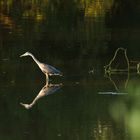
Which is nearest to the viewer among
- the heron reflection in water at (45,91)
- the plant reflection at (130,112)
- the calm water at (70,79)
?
the plant reflection at (130,112)

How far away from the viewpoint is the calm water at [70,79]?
44.8ft

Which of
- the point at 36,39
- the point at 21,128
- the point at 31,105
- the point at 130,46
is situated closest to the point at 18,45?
the point at 36,39

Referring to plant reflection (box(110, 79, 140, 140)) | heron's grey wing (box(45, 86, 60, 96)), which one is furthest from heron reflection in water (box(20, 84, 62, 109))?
plant reflection (box(110, 79, 140, 140))

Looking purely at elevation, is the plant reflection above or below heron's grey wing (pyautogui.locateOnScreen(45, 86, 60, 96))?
below

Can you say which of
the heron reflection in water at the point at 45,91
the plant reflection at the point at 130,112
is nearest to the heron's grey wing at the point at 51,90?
the heron reflection in water at the point at 45,91

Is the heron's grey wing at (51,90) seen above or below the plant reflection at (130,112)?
above

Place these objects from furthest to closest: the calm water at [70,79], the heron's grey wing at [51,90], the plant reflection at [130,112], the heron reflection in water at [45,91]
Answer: the heron's grey wing at [51,90], the heron reflection in water at [45,91], the calm water at [70,79], the plant reflection at [130,112]

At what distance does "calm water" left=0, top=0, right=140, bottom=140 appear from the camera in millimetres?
13656

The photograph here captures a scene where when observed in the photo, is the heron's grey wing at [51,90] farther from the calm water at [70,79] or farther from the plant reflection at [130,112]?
the plant reflection at [130,112]

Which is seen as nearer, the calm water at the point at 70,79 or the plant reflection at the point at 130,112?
the plant reflection at the point at 130,112

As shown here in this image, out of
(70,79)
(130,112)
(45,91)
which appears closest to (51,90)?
(45,91)

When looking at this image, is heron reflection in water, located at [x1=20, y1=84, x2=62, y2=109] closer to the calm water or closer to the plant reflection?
the calm water

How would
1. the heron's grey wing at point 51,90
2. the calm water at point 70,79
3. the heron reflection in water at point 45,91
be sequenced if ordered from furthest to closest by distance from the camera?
the heron's grey wing at point 51,90
the heron reflection in water at point 45,91
the calm water at point 70,79

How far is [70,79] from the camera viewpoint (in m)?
18.6
